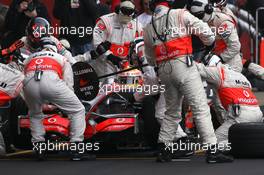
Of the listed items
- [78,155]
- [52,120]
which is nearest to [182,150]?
[78,155]

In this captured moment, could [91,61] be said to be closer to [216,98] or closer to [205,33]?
[216,98]

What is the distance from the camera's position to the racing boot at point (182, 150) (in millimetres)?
14148

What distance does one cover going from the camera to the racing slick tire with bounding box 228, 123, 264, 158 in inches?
547

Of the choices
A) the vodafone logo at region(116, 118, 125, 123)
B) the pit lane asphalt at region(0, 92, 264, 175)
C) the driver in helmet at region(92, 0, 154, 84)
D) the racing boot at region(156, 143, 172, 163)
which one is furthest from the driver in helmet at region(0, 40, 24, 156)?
the driver in helmet at region(92, 0, 154, 84)

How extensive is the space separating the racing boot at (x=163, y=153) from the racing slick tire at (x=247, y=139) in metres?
0.84

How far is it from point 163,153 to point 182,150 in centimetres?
40

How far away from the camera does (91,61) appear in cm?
1678

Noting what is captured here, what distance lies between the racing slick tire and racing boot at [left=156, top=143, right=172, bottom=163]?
2.74 feet

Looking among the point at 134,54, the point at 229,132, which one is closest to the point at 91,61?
the point at 134,54

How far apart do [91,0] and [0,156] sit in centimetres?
493

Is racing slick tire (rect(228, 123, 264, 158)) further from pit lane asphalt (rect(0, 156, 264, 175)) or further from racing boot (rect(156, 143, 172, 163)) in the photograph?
racing boot (rect(156, 143, 172, 163))

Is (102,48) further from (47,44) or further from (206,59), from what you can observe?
(206,59)

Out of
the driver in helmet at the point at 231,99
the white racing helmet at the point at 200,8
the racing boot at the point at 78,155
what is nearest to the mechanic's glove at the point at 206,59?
the driver in helmet at the point at 231,99

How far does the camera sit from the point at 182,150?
14.2 m
